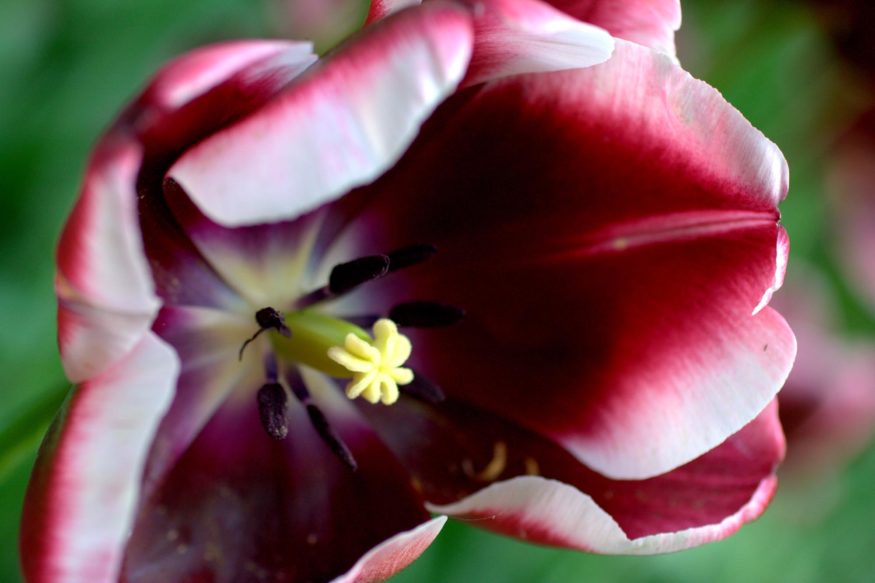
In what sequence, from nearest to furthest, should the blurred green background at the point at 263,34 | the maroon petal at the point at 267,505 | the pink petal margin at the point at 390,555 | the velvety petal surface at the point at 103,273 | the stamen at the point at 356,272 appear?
1. the velvety petal surface at the point at 103,273
2. the pink petal margin at the point at 390,555
3. the maroon petal at the point at 267,505
4. the stamen at the point at 356,272
5. the blurred green background at the point at 263,34

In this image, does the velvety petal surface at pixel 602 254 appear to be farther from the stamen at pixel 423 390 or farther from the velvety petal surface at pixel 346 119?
the velvety petal surface at pixel 346 119

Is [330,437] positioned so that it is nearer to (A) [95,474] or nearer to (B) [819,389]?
(A) [95,474]

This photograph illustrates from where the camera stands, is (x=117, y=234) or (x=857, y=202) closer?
(x=117, y=234)

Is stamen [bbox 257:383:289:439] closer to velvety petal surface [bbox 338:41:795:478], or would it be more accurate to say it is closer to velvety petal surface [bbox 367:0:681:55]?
velvety petal surface [bbox 338:41:795:478]

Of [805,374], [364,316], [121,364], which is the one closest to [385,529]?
[364,316]

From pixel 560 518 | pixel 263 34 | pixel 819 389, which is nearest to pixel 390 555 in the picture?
pixel 560 518

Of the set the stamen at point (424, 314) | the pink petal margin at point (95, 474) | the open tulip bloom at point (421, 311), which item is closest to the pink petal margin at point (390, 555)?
the open tulip bloom at point (421, 311)

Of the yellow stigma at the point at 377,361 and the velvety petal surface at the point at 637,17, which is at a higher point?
the velvety petal surface at the point at 637,17
